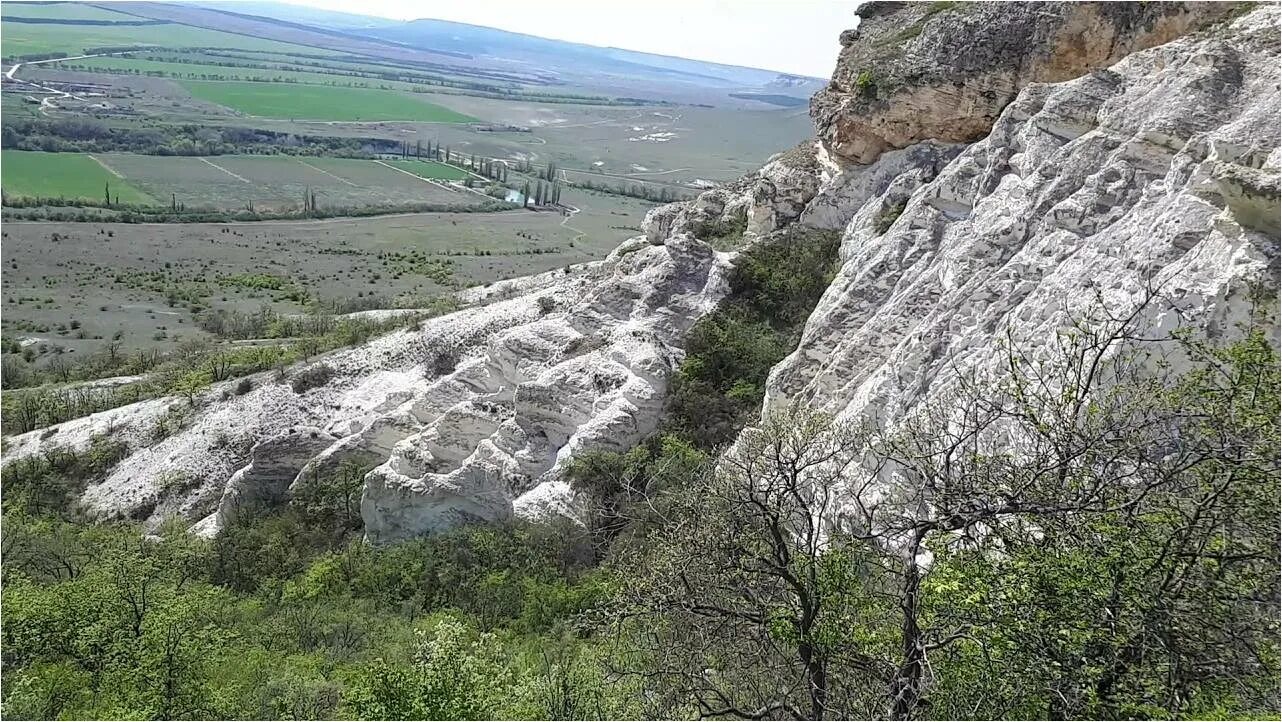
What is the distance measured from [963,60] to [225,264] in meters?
58.2

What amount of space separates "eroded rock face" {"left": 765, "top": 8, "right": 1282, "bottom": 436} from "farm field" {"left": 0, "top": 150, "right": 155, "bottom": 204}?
83.7 meters

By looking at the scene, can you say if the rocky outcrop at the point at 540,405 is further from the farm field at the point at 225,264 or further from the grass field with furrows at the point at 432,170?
the grass field with furrows at the point at 432,170

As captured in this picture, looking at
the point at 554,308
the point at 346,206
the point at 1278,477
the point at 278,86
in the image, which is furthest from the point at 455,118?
the point at 1278,477

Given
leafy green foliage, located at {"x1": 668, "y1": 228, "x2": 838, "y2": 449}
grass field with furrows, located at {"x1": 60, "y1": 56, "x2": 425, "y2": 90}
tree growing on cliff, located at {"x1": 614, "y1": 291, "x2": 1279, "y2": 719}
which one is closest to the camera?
tree growing on cliff, located at {"x1": 614, "y1": 291, "x2": 1279, "y2": 719}

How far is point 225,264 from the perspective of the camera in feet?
217

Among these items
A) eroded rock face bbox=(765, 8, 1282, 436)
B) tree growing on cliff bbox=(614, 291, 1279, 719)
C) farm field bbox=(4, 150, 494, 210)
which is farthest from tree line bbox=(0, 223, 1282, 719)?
farm field bbox=(4, 150, 494, 210)

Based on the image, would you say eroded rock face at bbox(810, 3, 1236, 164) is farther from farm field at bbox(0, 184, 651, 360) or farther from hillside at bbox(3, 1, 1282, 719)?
farm field at bbox(0, 184, 651, 360)

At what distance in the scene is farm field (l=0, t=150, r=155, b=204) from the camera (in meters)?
83.3

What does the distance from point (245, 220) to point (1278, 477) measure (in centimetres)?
8584

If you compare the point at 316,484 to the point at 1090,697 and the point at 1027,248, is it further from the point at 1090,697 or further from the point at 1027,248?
the point at 1090,697

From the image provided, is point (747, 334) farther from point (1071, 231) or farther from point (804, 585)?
point (804, 585)

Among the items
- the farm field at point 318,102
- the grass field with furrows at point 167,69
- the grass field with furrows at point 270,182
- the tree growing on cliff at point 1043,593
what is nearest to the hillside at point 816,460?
the tree growing on cliff at point 1043,593

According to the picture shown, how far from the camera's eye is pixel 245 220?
80312mm

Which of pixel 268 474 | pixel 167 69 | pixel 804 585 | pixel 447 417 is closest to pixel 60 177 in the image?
pixel 268 474
